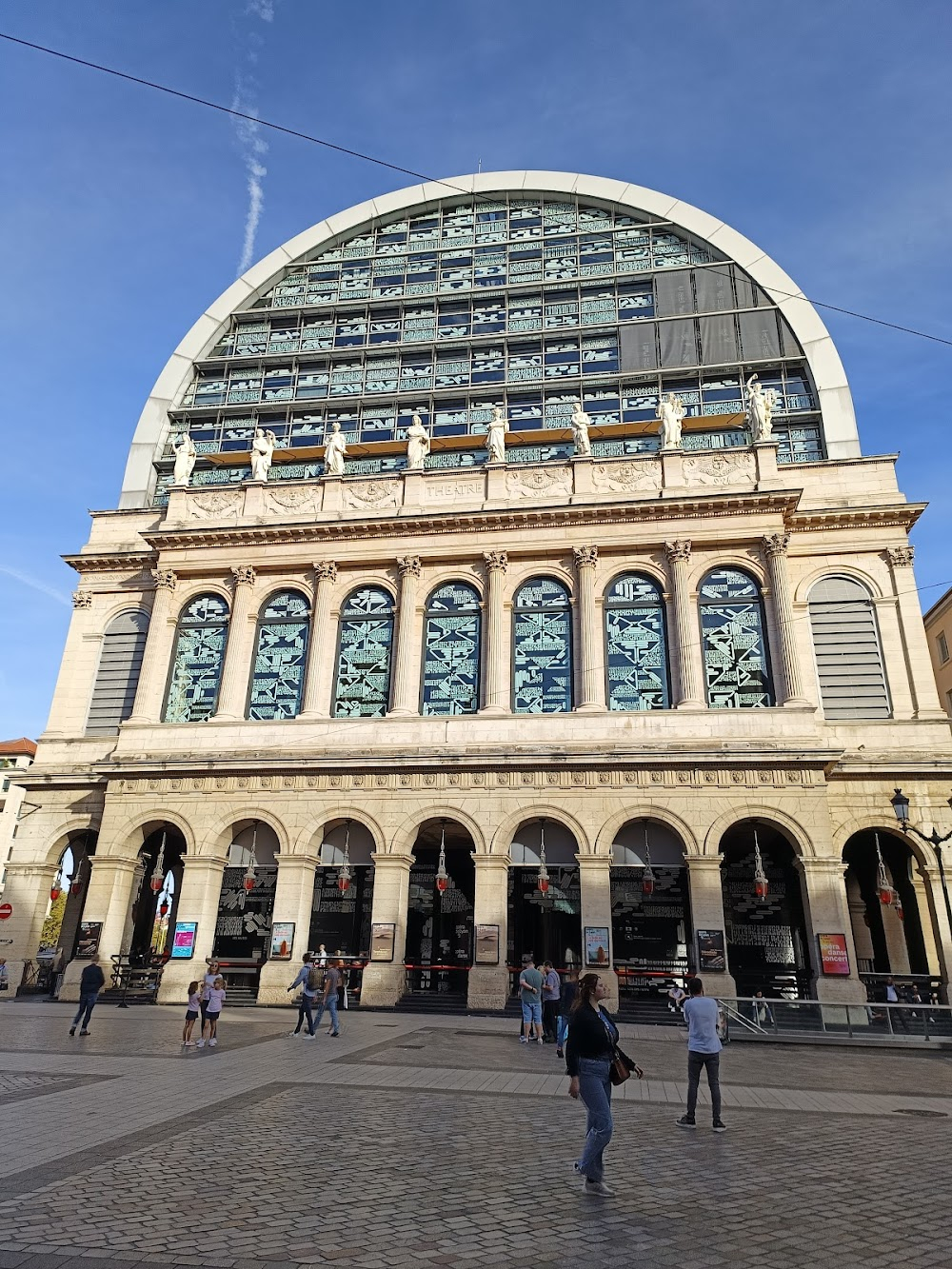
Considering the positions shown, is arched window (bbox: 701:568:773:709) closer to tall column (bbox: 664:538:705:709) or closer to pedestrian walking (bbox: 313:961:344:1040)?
tall column (bbox: 664:538:705:709)

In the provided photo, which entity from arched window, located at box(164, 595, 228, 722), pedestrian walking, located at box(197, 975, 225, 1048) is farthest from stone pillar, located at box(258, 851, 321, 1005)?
pedestrian walking, located at box(197, 975, 225, 1048)

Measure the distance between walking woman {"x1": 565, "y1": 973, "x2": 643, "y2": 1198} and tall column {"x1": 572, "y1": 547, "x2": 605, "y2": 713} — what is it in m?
21.9

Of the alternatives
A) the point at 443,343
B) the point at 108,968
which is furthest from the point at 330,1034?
the point at 443,343

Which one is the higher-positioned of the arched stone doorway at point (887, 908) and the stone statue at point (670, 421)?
the stone statue at point (670, 421)

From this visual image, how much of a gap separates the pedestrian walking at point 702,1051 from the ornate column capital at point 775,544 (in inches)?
884

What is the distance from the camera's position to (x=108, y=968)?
96.3ft

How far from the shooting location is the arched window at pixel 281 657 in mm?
32812

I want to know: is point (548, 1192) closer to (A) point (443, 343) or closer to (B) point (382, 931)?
(B) point (382, 931)

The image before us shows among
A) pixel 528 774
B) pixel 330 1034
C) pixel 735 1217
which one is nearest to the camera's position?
pixel 735 1217

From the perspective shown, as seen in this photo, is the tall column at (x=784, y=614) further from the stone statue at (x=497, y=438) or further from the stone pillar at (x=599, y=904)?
the stone statue at (x=497, y=438)

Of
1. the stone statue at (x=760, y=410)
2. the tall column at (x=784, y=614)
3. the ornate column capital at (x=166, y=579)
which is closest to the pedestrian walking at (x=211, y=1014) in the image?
the tall column at (x=784, y=614)

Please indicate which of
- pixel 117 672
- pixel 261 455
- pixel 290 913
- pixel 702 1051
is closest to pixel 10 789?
pixel 117 672

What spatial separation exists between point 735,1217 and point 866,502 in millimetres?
31308

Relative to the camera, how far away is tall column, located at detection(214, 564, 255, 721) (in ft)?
107
